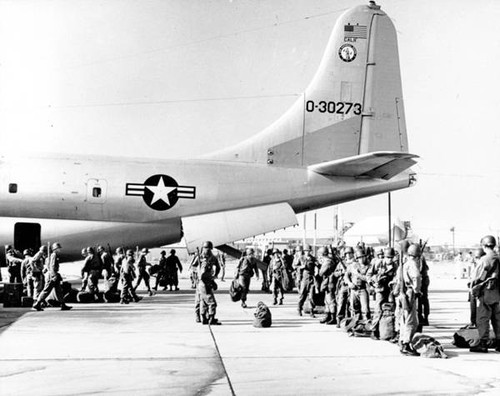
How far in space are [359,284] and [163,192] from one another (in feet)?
29.1

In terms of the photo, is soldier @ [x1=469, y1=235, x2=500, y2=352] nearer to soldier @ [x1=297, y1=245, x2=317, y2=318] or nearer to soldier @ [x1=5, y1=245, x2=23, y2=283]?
soldier @ [x1=297, y1=245, x2=317, y2=318]

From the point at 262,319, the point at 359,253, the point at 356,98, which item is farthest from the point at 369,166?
the point at 262,319

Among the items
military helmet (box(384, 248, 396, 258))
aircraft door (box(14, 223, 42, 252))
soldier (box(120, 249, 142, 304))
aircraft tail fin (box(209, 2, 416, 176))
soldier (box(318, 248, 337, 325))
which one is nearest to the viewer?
military helmet (box(384, 248, 396, 258))

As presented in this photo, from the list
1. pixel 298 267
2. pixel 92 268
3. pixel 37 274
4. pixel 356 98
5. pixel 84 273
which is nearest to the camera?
pixel 37 274

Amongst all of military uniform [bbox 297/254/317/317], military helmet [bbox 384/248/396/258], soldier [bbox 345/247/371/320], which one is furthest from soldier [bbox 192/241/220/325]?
military helmet [bbox 384/248/396/258]

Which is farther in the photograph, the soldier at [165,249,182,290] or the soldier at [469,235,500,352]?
the soldier at [165,249,182,290]

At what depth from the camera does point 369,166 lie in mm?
18141

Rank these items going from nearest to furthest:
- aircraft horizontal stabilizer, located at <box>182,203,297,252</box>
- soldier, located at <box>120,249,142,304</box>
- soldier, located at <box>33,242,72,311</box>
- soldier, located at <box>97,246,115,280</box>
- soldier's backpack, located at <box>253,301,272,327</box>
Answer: soldier's backpack, located at <box>253,301,272,327</box>, soldier, located at <box>33,242,72,311</box>, soldier, located at <box>120,249,142,304</box>, soldier, located at <box>97,246,115,280</box>, aircraft horizontal stabilizer, located at <box>182,203,297,252</box>

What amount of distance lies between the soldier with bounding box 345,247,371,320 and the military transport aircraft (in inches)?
253

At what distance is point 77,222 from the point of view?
18562mm

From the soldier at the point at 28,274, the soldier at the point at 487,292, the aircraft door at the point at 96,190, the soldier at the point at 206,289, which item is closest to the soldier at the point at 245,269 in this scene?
the soldier at the point at 206,289

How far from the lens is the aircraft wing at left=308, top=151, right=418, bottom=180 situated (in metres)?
17.0

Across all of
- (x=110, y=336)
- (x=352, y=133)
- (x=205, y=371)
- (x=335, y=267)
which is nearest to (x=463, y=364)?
(x=205, y=371)

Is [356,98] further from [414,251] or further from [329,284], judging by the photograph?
[414,251]
